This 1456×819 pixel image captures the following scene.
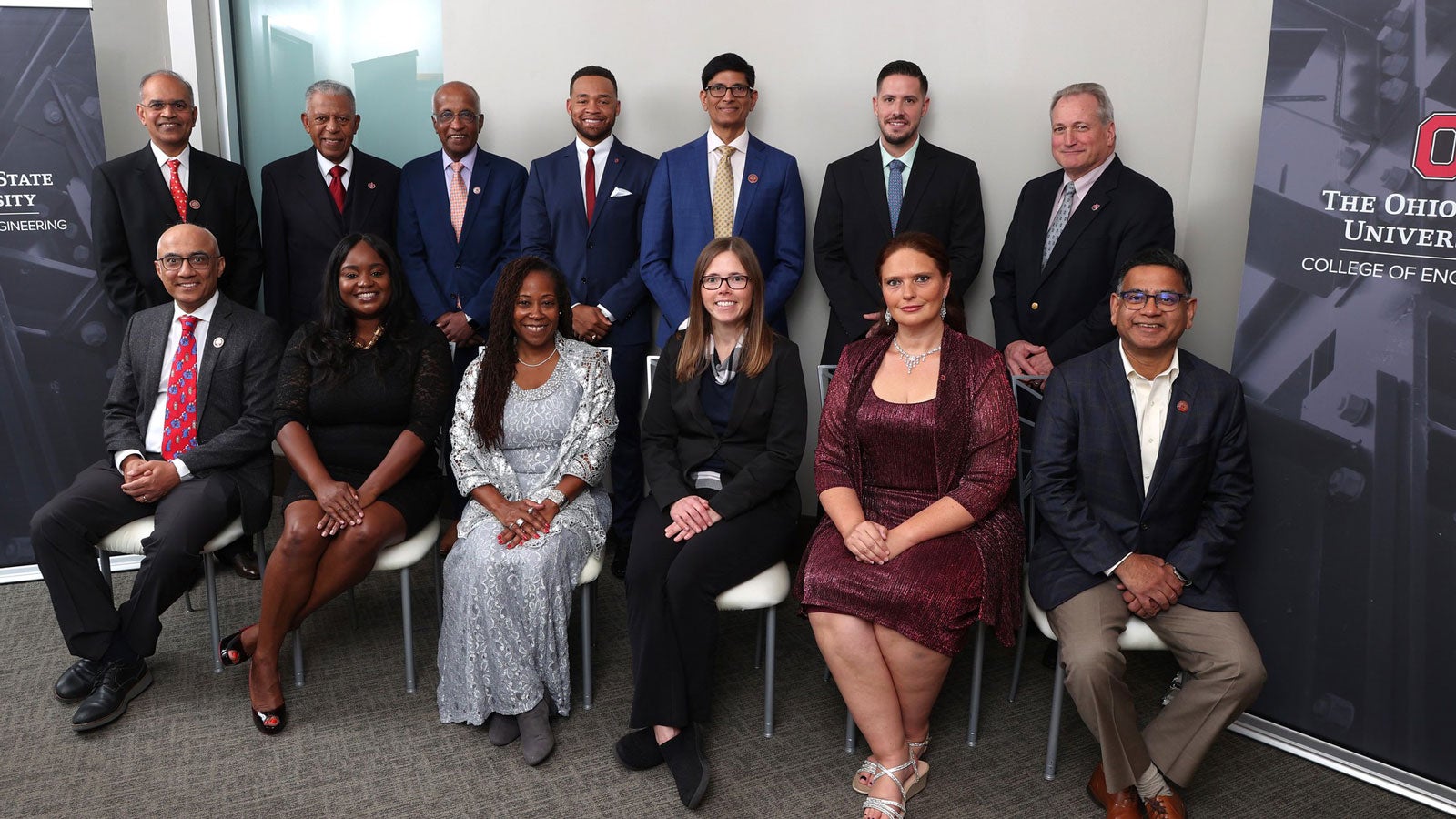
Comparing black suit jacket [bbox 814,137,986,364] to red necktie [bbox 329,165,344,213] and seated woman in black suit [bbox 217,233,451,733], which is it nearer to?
seated woman in black suit [bbox 217,233,451,733]

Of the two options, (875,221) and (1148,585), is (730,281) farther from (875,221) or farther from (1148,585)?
(1148,585)

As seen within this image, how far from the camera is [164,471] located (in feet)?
10.8

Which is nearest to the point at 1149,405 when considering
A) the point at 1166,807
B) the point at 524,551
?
the point at 1166,807

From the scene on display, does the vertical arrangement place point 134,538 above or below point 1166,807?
above

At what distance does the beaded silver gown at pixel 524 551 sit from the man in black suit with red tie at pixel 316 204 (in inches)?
51.4

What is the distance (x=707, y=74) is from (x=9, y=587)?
361 centimetres

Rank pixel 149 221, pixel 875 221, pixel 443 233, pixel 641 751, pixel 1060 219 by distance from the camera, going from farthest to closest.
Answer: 1. pixel 443 233
2. pixel 149 221
3. pixel 875 221
4. pixel 1060 219
5. pixel 641 751

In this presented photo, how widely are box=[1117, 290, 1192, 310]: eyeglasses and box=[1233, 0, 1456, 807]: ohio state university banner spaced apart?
43 cm

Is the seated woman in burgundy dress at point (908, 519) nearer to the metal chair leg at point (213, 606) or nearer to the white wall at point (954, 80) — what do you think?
the white wall at point (954, 80)

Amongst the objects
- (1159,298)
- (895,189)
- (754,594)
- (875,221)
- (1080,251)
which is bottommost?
(754,594)

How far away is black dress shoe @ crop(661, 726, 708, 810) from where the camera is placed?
268 cm

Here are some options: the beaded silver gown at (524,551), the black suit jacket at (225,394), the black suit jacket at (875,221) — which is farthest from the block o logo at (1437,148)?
the black suit jacket at (225,394)

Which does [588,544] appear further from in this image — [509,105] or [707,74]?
[509,105]

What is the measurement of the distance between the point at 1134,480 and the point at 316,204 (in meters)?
3.37
